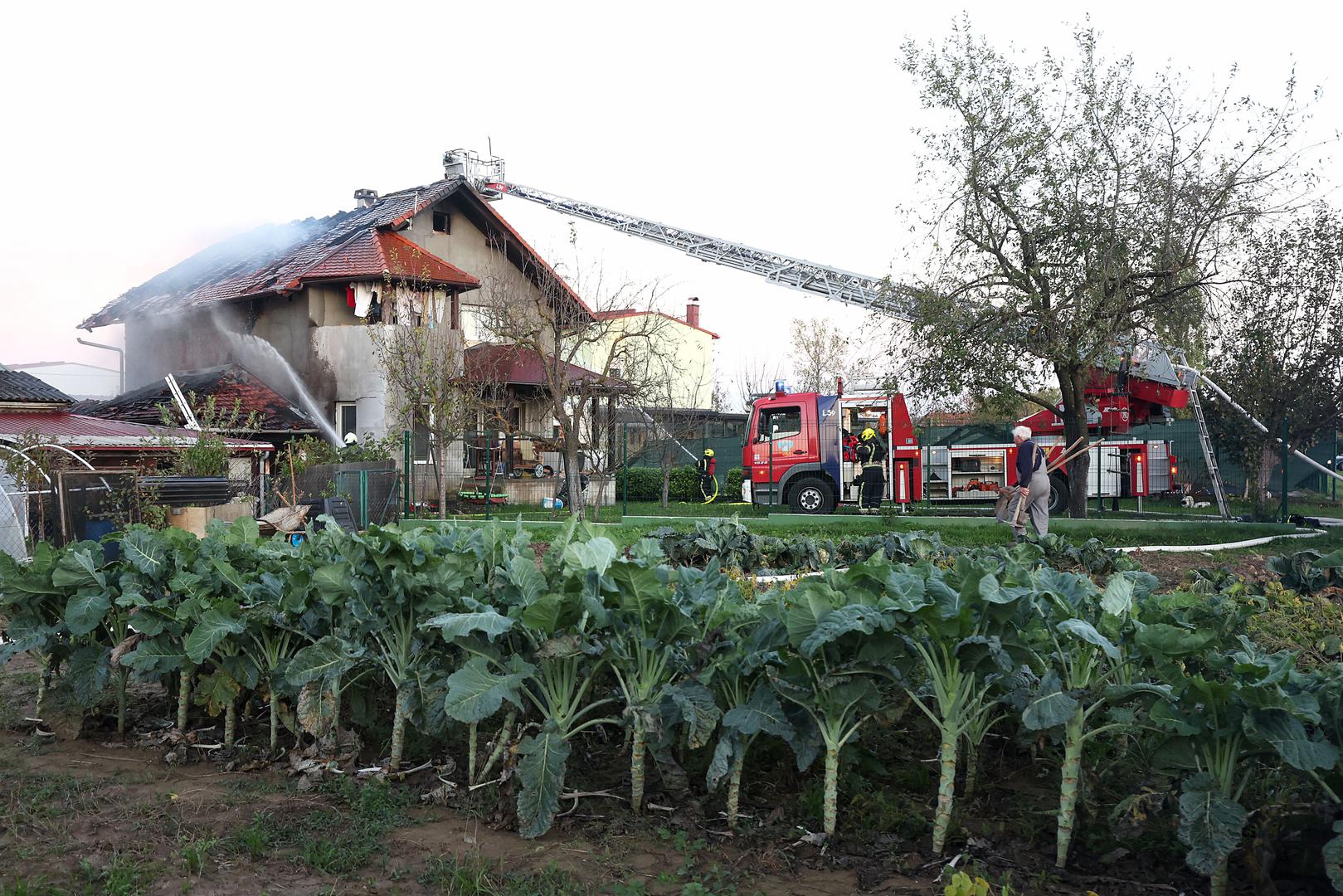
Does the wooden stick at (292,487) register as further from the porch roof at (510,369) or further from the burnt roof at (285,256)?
the burnt roof at (285,256)

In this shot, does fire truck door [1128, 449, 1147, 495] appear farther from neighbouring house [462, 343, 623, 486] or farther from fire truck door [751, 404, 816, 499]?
neighbouring house [462, 343, 623, 486]

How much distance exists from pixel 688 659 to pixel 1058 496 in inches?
695

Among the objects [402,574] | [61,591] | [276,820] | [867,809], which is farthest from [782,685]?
[61,591]

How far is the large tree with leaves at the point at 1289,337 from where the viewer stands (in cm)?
1814

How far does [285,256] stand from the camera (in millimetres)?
29578

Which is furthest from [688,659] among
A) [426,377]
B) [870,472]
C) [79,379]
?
[79,379]

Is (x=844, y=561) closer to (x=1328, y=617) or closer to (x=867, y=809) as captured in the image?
(x=1328, y=617)

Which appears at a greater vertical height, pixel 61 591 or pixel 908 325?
pixel 908 325

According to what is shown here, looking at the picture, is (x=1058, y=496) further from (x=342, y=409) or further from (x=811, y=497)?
(x=342, y=409)

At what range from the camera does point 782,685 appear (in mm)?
3408

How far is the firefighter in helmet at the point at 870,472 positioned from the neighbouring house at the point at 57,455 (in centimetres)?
1191

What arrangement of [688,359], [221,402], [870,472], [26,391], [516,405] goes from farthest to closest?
1. [688,359]
2. [516,405]
3. [221,402]
4. [26,391]
5. [870,472]

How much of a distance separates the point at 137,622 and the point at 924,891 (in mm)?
3917

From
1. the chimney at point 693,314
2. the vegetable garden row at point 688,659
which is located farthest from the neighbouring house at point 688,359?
the vegetable garden row at point 688,659
